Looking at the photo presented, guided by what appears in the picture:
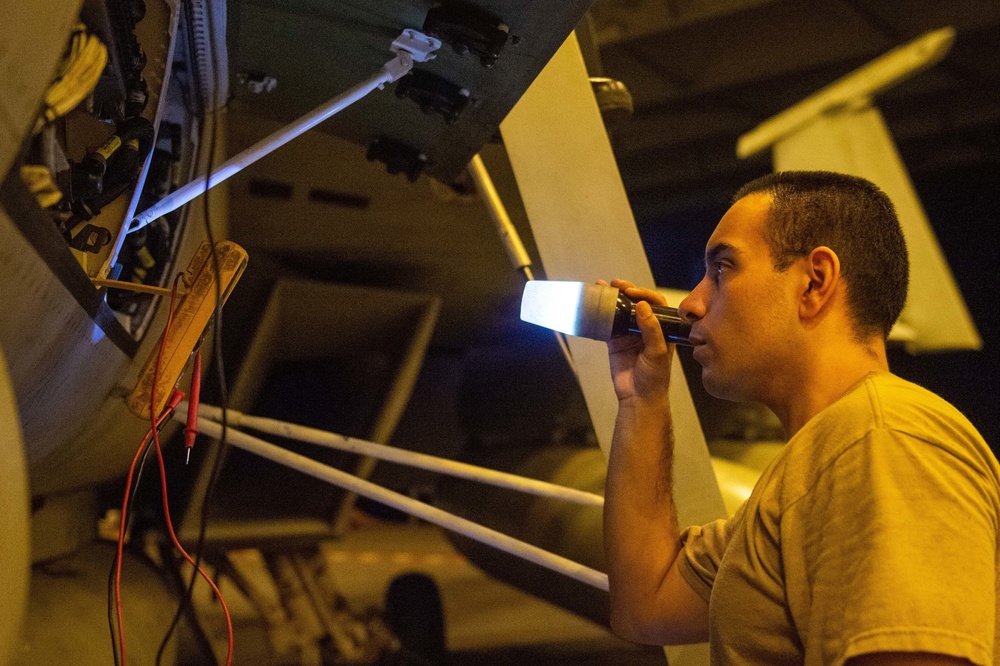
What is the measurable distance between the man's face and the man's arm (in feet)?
0.41

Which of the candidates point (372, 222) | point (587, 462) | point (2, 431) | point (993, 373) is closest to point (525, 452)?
point (587, 462)

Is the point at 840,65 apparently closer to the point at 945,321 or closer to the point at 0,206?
the point at 945,321

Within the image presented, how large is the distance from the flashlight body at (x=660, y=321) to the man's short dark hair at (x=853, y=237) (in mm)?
171

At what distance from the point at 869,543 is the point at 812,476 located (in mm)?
119

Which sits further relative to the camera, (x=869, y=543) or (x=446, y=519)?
(x=446, y=519)

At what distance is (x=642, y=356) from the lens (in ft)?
3.75

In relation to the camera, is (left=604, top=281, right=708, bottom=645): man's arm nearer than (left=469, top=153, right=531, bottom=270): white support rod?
Yes

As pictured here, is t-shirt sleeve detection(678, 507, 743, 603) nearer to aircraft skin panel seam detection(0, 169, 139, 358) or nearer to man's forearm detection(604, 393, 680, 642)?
man's forearm detection(604, 393, 680, 642)

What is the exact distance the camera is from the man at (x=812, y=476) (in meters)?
0.62

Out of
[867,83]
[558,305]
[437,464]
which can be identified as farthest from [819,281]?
[867,83]

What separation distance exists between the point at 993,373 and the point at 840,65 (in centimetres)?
203

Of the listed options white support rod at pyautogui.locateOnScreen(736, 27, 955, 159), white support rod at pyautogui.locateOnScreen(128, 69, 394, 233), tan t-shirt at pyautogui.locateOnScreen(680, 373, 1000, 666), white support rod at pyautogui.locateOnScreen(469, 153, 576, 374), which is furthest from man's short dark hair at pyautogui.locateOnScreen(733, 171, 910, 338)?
white support rod at pyautogui.locateOnScreen(736, 27, 955, 159)

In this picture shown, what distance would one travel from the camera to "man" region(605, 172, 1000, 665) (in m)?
0.62

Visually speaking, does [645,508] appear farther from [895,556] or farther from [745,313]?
[895,556]
